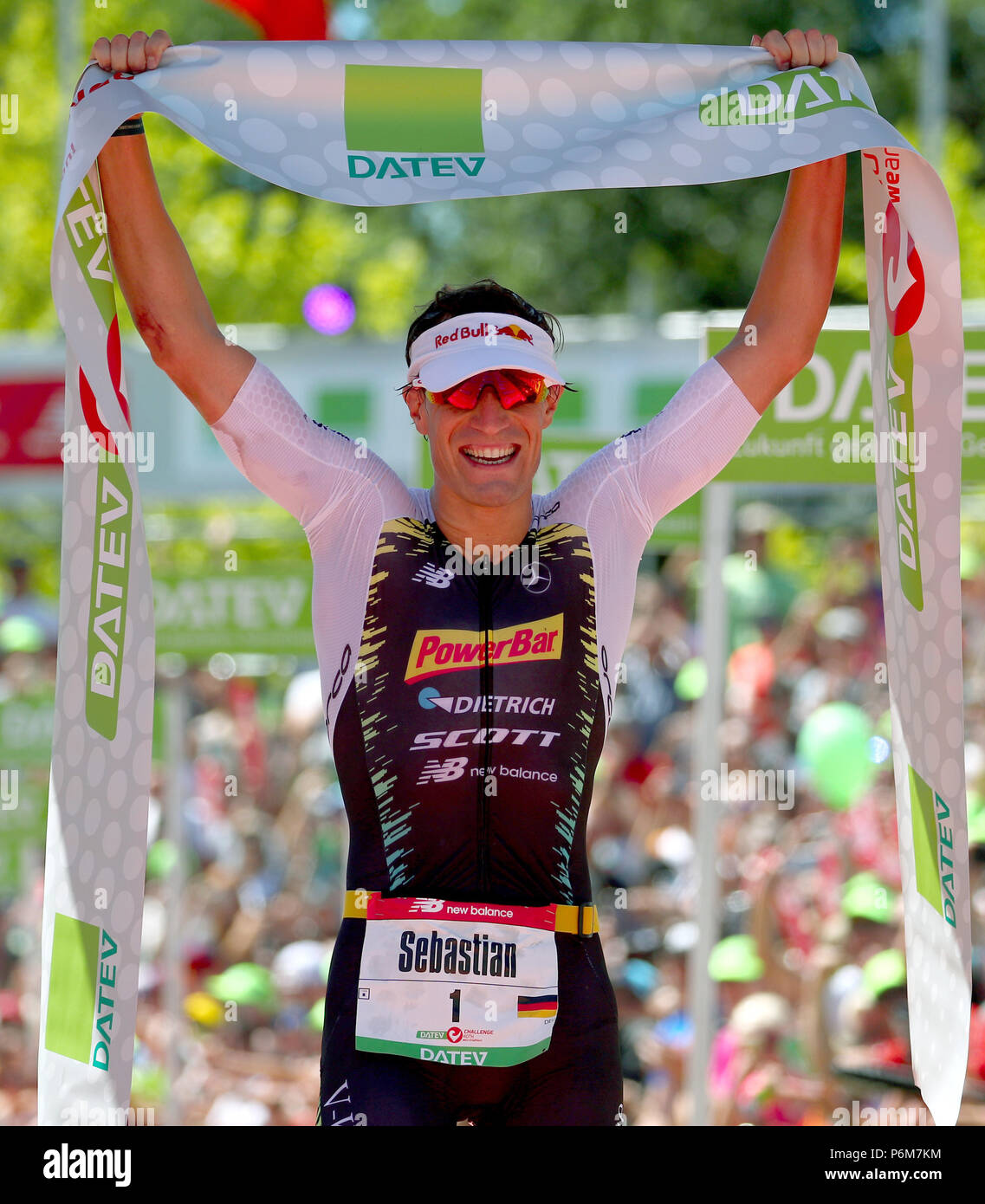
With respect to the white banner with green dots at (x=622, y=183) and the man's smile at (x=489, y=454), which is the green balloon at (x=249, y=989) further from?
the man's smile at (x=489, y=454)

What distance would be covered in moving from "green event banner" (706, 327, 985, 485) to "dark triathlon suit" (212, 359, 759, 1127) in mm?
2268

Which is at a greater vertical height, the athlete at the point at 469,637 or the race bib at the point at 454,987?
the athlete at the point at 469,637

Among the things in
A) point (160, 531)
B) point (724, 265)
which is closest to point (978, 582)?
point (160, 531)

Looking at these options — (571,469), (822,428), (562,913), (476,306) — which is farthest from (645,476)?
(571,469)

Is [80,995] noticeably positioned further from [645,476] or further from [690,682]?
[690,682]

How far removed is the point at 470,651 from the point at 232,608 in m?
4.74

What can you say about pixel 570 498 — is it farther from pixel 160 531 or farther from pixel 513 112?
pixel 160 531

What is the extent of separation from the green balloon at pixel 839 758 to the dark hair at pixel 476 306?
5437 millimetres

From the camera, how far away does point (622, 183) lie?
3086mm

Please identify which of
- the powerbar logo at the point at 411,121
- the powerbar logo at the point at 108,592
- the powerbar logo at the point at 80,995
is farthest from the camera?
→ the powerbar logo at the point at 411,121

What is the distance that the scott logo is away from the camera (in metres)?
3.12

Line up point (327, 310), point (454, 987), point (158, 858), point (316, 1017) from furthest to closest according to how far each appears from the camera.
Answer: point (327, 310) → point (158, 858) → point (316, 1017) → point (454, 987)

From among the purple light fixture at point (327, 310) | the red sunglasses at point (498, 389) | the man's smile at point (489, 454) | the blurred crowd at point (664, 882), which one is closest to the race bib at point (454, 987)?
the man's smile at point (489, 454)

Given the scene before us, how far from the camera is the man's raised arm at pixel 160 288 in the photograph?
9.15 ft
